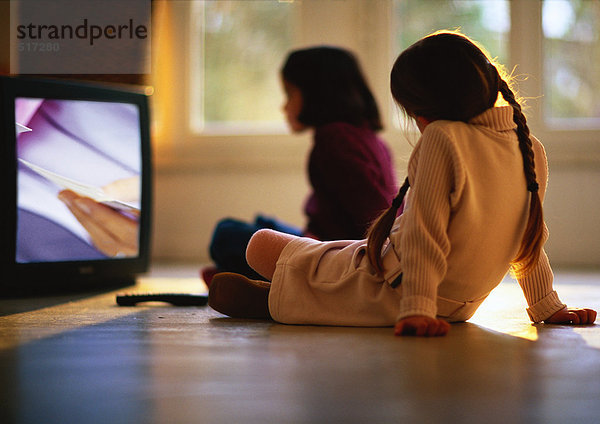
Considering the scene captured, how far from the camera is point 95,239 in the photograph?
6.16 feet

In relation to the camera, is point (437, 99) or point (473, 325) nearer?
point (437, 99)

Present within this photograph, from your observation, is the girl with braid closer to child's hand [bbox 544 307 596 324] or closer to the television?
child's hand [bbox 544 307 596 324]

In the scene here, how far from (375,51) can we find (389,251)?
77.2 inches

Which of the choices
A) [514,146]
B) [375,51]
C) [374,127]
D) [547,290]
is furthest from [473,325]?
[375,51]

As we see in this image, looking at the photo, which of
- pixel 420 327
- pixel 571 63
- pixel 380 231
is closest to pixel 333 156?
pixel 380 231

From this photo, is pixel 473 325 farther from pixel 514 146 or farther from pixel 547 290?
pixel 514 146

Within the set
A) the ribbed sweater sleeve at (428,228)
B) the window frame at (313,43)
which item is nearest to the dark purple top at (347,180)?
the ribbed sweater sleeve at (428,228)

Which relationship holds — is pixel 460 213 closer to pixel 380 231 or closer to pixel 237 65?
pixel 380 231

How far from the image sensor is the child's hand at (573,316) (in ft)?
4.23

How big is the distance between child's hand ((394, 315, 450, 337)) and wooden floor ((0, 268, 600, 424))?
0.02m

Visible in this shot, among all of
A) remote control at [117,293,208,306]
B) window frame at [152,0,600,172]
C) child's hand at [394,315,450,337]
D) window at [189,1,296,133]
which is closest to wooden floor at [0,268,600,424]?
child's hand at [394,315,450,337]

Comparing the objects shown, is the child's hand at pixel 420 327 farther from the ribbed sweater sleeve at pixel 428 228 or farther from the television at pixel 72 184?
the television at pixel 72 184

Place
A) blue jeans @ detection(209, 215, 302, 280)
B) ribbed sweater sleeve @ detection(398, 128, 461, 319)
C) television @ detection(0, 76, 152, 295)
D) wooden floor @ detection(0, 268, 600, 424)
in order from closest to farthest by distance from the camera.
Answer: wooden floor @ detection(0, 268, 600, 424) < ribbed sweater sleeve @ detection(398, 128, 461, 319) < television @ detection(0, 76, 152, 295) < blue jeans @ detection(209, 215, 302, 280)

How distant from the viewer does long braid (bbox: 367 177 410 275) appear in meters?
1.19
